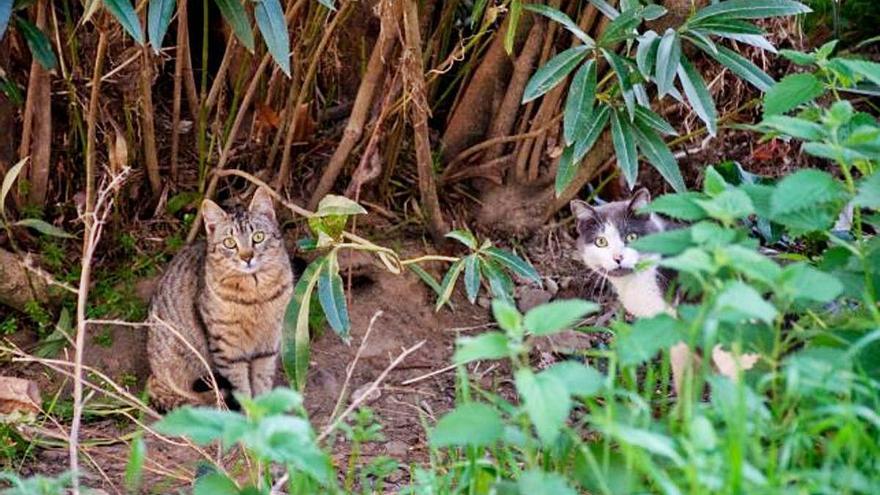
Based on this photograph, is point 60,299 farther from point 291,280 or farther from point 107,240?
point 291,280

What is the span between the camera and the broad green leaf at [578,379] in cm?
241

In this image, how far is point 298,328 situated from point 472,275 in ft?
1.98

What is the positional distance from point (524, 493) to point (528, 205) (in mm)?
3201

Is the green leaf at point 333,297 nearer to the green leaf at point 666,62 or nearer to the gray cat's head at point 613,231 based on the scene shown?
the gray cat's head at point 613,231

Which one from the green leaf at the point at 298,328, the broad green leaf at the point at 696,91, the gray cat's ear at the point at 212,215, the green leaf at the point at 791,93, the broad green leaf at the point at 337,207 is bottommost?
the green leaf at the point at 298,328

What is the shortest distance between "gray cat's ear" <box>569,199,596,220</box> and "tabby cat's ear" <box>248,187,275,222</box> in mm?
1152

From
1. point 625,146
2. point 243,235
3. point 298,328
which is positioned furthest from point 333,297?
point 625,146

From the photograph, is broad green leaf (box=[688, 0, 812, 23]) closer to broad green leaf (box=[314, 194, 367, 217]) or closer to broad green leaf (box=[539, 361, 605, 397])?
broad green leaf (box=[314, 194, 367, 217])

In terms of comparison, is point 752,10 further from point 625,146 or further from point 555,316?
point 555,316

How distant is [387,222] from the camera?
18.0ft

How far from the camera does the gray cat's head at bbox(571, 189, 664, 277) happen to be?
189 inches

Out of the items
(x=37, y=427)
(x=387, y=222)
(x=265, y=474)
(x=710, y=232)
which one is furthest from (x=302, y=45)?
(x=710, y=232)

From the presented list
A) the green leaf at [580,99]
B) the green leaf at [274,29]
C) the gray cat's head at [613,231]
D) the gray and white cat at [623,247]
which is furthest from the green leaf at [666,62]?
the green leaf at [274,29]

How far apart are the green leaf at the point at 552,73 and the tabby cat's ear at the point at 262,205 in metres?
1.25
